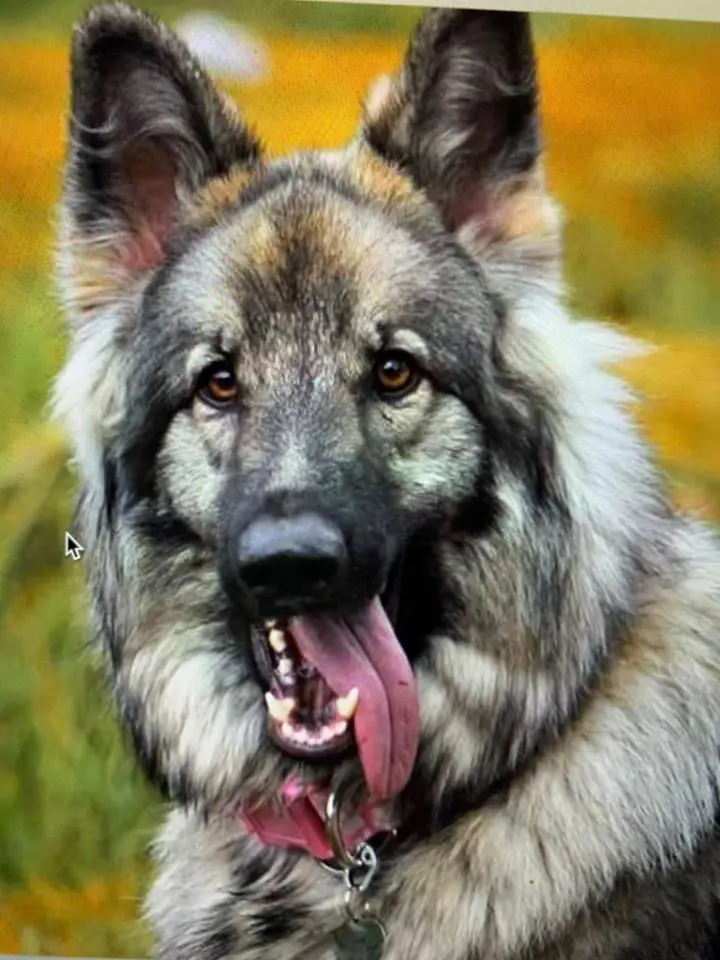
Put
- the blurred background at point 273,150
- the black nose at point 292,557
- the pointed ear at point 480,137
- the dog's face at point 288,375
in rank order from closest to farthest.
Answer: the black nose at point 292,557, the dog's face at point 288,375, the pointed ear at point 480,137, the blurred background at point 273,150

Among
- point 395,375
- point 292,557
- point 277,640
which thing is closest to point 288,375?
point 395,375

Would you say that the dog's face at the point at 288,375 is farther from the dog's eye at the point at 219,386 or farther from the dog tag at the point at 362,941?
the dog tag at the point at 362,941

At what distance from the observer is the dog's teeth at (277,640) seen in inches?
77.7

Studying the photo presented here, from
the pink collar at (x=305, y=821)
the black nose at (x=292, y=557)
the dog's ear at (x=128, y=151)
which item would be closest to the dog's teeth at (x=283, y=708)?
the pink collar at (x=305, y=821)

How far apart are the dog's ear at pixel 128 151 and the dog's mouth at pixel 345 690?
686 mm

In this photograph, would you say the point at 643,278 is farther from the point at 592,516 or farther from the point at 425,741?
the point at 425,741

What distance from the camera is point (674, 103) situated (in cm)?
230

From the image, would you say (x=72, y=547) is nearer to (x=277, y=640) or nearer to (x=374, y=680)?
(x=277, y=640)

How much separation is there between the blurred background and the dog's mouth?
0.52 m

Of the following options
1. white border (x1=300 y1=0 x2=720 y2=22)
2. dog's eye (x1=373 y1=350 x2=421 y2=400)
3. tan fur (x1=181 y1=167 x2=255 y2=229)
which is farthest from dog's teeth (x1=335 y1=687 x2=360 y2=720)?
white border (x1=300 y1=0 x2=720 y2=22)

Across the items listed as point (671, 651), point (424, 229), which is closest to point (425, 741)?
point (671, 651)

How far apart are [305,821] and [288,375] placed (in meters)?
0.77

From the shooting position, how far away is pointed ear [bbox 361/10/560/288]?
199cm

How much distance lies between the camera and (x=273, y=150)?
2.21 meters
